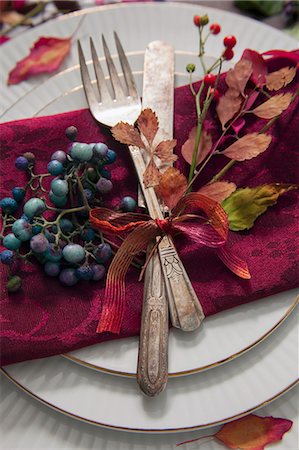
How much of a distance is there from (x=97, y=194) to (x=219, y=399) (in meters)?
0.24

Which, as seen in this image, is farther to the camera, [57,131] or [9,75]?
[9,75]

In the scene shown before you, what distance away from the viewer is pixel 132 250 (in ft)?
1.75

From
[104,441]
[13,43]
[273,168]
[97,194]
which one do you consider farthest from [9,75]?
[104,441]

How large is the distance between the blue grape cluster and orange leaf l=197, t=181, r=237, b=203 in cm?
8

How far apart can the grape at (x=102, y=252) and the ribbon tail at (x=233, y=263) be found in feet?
0.36

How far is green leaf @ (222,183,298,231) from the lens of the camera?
0.57 m

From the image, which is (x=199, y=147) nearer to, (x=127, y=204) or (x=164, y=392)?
(x=127, y=204)

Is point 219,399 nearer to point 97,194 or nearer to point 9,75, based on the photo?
point 97,194

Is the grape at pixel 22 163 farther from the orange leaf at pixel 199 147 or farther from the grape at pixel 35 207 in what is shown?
the orange leaf at pixel 199 147

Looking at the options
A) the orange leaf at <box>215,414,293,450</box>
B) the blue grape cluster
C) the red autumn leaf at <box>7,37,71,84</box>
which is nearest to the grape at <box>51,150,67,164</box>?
the blue grape cluster

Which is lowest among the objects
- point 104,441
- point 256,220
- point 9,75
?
point 104,441

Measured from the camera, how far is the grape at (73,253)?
1.72ft

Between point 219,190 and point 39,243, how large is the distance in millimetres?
192

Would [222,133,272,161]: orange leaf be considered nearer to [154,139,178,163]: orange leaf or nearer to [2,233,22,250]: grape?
[154,139,178,163]: orange leaf
